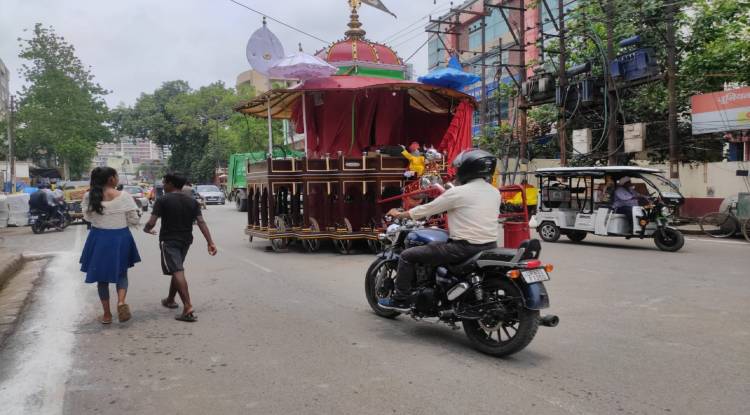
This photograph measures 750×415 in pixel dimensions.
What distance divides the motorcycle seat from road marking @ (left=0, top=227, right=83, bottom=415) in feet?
10.4

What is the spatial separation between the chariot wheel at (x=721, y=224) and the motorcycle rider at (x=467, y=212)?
40.0 feet

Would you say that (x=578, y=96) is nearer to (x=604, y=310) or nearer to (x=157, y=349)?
(x=604, y=310)

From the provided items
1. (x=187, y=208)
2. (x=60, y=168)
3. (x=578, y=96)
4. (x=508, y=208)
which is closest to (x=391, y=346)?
(x=187, y=208)

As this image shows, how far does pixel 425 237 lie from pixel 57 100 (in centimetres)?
4053

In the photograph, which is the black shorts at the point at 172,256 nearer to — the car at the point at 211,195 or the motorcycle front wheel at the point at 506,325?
the motorcycle front wheel at the point at 506,325

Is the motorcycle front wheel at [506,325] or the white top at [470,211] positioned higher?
the white top at [470,211]

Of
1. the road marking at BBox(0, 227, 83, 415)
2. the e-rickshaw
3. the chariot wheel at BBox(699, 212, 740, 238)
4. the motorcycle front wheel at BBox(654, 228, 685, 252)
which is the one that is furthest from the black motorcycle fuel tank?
the chariot wheel at BBox(699, 212, 740, 238)

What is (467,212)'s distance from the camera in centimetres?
495

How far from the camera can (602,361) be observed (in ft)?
15.0

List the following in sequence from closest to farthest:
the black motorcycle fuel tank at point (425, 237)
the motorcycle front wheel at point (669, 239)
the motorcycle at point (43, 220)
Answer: the black motorcycle fuel tank at point (425, 237) → the motorcycle front wheel at point (669, 239) → the motorcycle at point (43, 220)

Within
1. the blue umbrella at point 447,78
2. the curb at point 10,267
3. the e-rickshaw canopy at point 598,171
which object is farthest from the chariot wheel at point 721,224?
the curb at point 10,267

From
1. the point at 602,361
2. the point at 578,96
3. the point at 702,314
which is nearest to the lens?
the point at 602,361

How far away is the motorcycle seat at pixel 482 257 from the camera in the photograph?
4727 millimetres

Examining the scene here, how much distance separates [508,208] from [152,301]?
8.71 m
